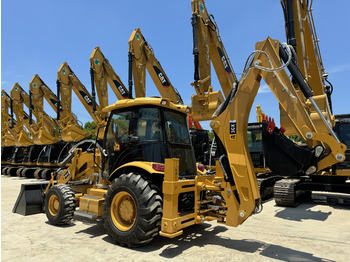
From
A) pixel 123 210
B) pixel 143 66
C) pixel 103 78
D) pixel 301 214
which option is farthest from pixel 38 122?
pixel 301 214

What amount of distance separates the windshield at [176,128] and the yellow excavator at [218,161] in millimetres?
33

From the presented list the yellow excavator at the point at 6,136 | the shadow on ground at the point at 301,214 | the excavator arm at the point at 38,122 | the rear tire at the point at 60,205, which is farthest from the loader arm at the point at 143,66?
the yellow excavator at the point at 6,136

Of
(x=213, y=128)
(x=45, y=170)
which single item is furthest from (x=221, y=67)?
(x=45, y=170)

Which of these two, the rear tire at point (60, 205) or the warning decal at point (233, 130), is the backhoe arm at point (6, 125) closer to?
the rear tire at point (60, 205)

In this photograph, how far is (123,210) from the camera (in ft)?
15.0

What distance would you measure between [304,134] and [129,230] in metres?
3.01

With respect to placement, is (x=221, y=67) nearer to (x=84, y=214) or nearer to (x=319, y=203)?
(x=319, y=203)

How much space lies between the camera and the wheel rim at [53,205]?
5.89m

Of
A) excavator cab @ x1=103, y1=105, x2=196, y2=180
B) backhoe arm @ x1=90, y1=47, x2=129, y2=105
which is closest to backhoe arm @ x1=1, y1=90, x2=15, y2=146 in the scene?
backhoe arm @ x1=90, y1=47, x2=129, y2=105

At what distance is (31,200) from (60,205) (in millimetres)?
1608

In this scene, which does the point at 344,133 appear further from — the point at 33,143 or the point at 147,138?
the point at 33,143

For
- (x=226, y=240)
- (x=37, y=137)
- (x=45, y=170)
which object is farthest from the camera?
(x=37, y=137)

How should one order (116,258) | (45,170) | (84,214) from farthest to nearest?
(45,170) → (84,214) → (116,258)

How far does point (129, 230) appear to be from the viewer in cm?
430
